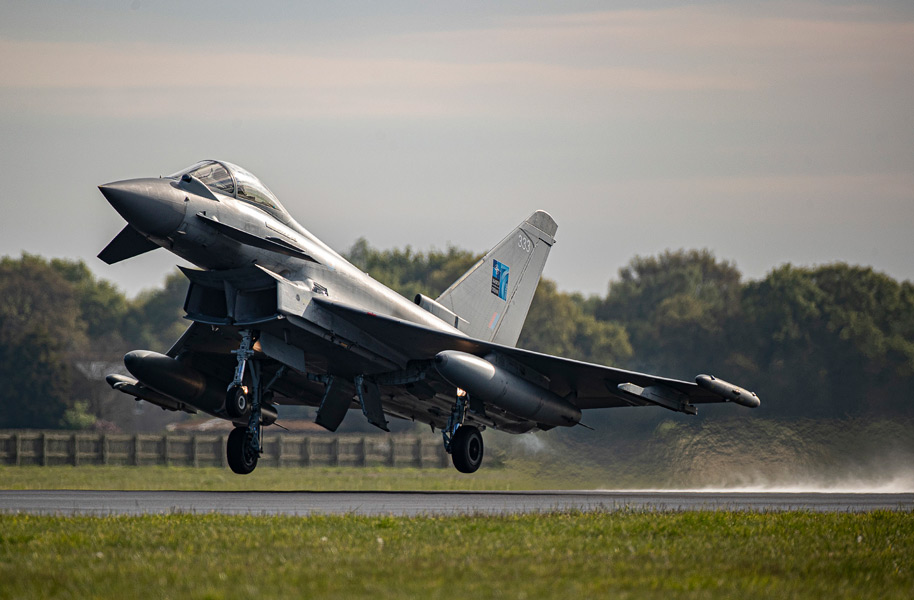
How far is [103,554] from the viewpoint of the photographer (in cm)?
878

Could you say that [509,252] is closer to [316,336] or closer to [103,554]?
[316,336]

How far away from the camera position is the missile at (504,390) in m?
17.5

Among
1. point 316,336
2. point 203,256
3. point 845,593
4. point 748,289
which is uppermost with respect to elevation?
point 748,289

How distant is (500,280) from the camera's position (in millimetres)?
23266

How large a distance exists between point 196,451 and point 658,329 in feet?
77.9

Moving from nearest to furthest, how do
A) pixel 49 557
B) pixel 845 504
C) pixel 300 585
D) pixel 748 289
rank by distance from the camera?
pixel 300 585
pixel 49 557
pixel 845 504
pixel 748 289

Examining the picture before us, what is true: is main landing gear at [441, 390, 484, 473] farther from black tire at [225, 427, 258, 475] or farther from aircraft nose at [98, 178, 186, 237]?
aircraft nose at [98, 178, 186, 237]

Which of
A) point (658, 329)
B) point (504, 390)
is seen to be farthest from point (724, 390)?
point (658, 329)

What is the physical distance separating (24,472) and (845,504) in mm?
19645

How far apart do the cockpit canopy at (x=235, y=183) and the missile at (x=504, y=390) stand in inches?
147

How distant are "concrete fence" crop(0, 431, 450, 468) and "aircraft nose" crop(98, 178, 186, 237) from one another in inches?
694

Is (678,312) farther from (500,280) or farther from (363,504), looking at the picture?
(363,504)

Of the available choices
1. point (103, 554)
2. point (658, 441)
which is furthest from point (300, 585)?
point (658, 441)

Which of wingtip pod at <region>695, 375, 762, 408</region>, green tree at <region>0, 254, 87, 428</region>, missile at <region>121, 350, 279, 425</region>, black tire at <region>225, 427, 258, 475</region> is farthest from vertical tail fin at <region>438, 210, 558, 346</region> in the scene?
green tree at <region>0, 254, 87, 428</region>
